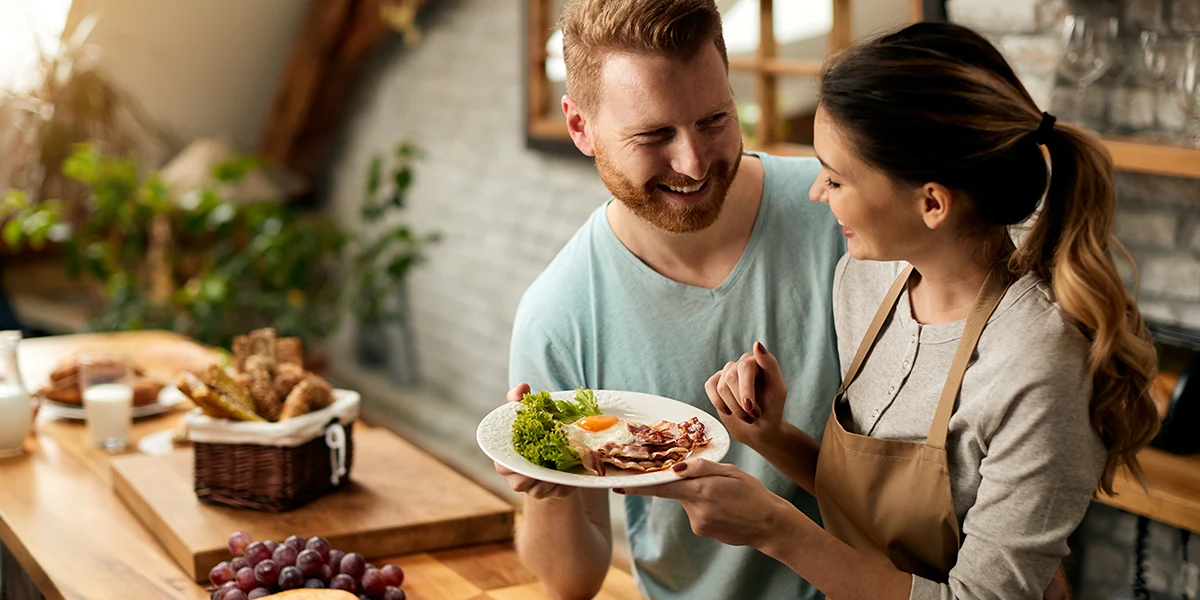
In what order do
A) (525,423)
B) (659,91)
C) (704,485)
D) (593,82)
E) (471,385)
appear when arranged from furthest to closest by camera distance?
(471,385) → (593,82) → (659,91) → (525,423) → (704,485)

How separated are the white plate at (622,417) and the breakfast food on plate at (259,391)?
0.54 meters

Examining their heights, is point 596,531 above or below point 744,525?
below

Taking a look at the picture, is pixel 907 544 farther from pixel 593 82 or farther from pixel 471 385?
pixel 471 385

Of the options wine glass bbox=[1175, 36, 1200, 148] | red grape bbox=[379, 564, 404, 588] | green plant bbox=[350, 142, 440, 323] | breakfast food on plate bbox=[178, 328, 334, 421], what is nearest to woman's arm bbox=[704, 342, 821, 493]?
red grape bbox=[379, 564, 404, 588]

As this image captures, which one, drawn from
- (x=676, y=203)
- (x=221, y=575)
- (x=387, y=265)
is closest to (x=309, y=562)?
(x=221, y=575)

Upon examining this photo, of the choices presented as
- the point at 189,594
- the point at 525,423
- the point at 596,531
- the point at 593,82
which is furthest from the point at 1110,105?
the point at 189,594

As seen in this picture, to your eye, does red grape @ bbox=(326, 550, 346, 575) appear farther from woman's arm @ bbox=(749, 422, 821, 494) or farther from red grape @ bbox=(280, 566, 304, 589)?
woman's arm @ bbox=(749, 422, 821, 494)

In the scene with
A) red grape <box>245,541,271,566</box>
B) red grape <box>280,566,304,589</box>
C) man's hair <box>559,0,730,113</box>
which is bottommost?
red grape <box>280,566,304,589</box>

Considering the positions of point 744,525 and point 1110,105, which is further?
point 1110,105

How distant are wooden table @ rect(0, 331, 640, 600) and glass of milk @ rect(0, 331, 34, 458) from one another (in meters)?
0.03

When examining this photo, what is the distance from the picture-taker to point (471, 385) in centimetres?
496

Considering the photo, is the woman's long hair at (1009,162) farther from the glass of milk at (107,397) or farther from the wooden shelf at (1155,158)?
the glass of milk at (107,397)

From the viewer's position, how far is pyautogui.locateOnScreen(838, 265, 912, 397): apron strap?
1420 millimetres

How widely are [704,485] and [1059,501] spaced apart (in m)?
0.37
